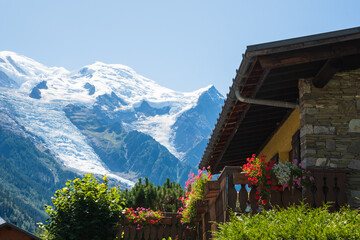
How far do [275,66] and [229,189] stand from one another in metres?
1.95

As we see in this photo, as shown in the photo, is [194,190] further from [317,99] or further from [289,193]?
[317,99]

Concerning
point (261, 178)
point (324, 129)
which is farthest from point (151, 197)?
point (261, 178)

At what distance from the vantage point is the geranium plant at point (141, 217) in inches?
475

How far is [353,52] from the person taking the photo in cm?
780

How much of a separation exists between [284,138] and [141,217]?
3.93m

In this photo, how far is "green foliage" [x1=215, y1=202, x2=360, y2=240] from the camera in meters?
4.17

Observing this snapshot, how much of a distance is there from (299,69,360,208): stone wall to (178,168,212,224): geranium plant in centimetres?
211

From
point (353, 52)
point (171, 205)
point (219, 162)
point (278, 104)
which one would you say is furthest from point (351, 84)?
point (171, 205)

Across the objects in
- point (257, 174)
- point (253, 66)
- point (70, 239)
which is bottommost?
point (70, 239)

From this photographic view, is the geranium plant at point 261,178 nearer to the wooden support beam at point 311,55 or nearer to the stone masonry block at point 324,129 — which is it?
the stone masonry block at point 324,129

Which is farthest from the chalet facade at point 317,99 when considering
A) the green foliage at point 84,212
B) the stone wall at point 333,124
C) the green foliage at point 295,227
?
the green foliage at point 84,212

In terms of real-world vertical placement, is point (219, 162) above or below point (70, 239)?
above

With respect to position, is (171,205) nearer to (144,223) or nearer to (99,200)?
(144,223)

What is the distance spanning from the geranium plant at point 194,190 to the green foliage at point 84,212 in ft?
5.28
